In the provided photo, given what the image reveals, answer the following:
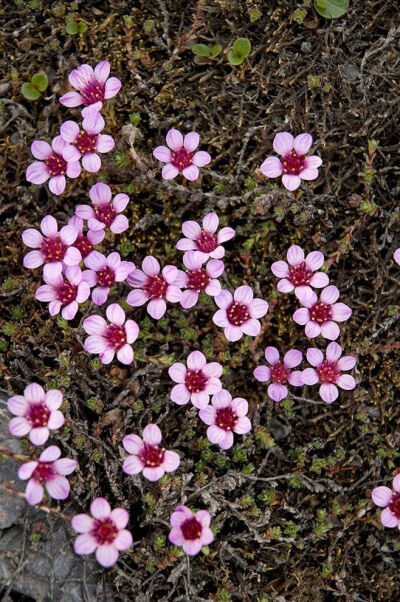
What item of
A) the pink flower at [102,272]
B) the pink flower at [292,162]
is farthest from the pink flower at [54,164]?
the pink flower at [292,162]

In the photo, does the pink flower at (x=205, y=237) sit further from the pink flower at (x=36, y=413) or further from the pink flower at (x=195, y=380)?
the pink flower at (x=36, y=413)

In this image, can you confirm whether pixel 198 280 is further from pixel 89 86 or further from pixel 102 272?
pixel 89 86

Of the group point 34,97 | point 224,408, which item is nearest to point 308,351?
point 224,408

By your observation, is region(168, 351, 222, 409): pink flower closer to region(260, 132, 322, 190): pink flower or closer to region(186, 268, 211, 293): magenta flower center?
region(186, 268, 211, 293): magenta flower center

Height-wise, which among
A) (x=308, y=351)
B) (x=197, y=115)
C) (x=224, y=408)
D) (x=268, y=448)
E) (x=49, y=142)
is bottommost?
(x=268, y=448)

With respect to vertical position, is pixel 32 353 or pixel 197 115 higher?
pixel 197 115

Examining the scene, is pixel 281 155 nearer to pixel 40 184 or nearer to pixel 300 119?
pixel 300 119

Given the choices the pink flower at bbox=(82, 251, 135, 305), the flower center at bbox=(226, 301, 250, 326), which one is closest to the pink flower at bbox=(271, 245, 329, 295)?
the flower center at bbox=(226, 301, 250, 326)
